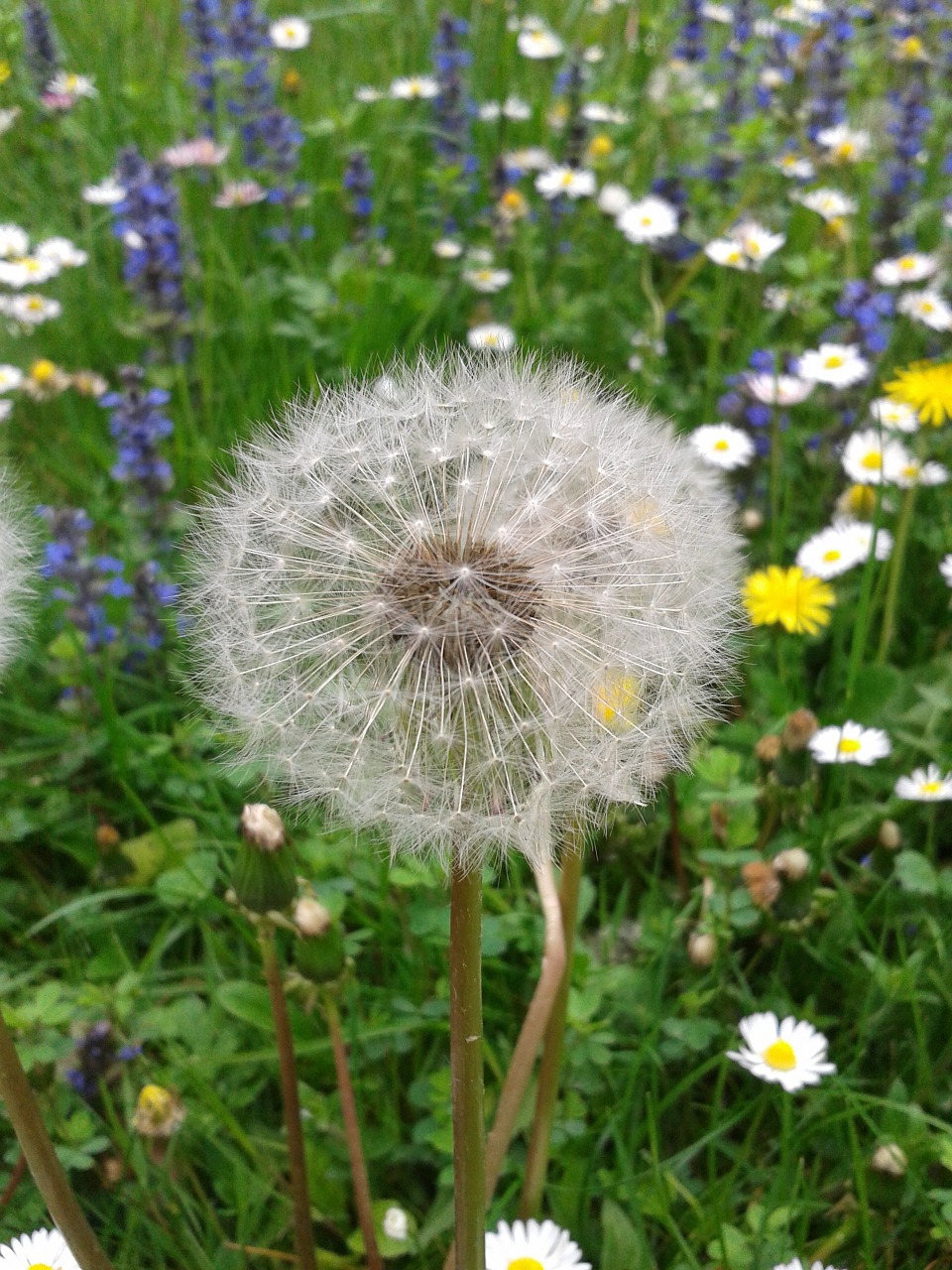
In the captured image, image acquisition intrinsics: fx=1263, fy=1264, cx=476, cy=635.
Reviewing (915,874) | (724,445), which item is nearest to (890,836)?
(915,874)

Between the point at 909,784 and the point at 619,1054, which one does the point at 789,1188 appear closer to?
the point at 619,1054

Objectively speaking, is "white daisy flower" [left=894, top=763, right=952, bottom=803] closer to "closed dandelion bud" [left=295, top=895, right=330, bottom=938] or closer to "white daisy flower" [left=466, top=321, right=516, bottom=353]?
"closed dandelion bud" [left=295, top=895, right=330, bottom=938]

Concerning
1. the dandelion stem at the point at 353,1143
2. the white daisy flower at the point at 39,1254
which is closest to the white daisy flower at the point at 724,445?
the dandelion stem at the point at 353,1143

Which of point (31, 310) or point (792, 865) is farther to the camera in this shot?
point (31, 310)

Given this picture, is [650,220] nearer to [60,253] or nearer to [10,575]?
[60,253]

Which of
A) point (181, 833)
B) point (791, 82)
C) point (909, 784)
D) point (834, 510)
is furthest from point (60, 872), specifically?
Result: point (791, 82)

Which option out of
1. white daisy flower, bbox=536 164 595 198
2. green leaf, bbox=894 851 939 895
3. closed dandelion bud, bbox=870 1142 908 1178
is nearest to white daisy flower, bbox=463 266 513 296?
white daisy flower, bbox=536 164 595 198
